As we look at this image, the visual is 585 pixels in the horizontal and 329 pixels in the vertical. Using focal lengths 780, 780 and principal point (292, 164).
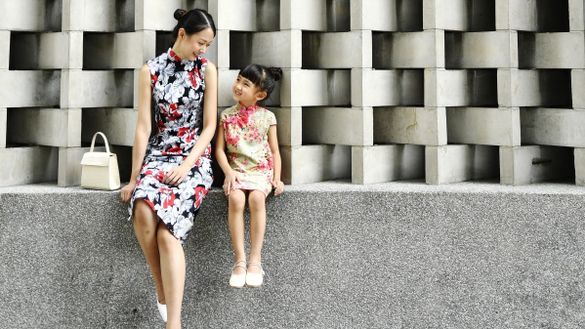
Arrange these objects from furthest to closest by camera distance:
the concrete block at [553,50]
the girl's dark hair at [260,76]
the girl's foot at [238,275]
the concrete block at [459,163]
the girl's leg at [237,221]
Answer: the concrete block at [459,163], the concrete block at [553,50], the girl's dark hair at [260,76], the girl's leg at [237,221], the girl's foot at [238,275]

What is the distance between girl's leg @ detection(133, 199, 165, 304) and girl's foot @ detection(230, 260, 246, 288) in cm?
41

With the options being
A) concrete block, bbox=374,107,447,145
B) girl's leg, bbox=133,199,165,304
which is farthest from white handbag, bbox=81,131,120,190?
concrete block, bbox=374,107,447,145

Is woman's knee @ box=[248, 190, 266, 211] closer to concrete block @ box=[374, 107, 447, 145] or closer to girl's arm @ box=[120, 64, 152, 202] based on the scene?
girl's arm @ box=[120, 64, 152, 202]

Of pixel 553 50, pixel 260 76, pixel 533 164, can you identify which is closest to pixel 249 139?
pixel 260 76

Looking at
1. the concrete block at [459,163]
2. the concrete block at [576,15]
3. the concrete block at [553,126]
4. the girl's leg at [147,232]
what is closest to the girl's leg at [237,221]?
the girl's leg at [147,232]

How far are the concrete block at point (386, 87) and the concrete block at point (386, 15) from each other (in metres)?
0.27

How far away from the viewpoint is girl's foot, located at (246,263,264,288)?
420 cm

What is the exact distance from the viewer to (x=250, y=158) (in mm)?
4449

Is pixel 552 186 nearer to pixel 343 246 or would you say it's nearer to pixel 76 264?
pixel 343 246

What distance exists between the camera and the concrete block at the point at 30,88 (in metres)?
4.66

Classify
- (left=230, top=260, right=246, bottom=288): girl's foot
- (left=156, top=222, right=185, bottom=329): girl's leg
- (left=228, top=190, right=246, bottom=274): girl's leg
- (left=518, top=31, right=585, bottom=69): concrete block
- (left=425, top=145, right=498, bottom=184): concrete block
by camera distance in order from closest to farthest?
1. (left=156, top=222, right=185, bottom=329): girl's leg
2. (left=230, top=260, right=246, bottom=288): girl's foot
3. (left=228, top=190, right=246, bottom=274): girl's leg
4. (left=518, top=31, right=585, bottom=69): concrete block
5. (left=425, top=145, right=498, bottom=184): concrete block

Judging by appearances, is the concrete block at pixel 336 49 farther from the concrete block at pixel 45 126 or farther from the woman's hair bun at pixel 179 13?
the concrete block at pixel 45 126

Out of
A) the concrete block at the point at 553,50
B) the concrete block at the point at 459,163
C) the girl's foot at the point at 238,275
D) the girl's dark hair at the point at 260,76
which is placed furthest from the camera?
the concrete block at the point at 459,163

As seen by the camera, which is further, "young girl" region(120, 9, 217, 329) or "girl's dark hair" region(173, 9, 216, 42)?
"girl's dark hair" region(173, 9, 216, 42)
